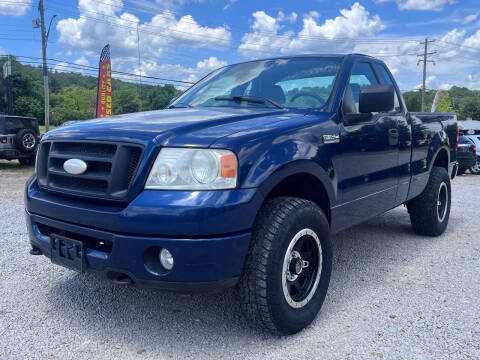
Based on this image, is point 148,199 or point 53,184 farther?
point 53,184

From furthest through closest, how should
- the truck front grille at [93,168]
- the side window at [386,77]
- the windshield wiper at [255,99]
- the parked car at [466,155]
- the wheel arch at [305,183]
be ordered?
the parked car at [466,155], the side window at [386,77], the windshield wiper at [255,99], the wheel arch at [305,183], the truck front grille at [93,168]

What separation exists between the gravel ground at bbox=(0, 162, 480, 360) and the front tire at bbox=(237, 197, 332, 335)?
0.56 ft

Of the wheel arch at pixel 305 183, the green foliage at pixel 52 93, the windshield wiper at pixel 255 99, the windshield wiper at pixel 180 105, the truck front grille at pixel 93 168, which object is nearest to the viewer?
the truck front grille at pixel 93 168

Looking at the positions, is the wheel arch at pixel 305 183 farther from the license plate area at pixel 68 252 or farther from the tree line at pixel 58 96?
the tree line at pixel 58 96

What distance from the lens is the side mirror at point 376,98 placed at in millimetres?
3098

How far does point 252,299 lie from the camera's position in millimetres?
2381

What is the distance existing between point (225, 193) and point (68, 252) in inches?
39.5

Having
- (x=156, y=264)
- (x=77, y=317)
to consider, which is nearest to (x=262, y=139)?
(x=156, y=264)

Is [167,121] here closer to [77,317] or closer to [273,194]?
[273,194]

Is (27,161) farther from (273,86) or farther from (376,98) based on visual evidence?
(376,98)

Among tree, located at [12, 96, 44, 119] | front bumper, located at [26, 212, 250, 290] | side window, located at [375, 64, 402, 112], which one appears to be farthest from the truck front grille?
tree, located at [12, 96, 44, 119]

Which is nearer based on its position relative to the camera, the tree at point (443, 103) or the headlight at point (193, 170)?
the headlight at point (193, 170)

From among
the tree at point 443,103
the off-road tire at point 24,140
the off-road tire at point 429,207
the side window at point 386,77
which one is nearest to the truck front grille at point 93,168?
the side window at point 386,77

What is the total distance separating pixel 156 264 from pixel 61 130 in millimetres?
1187
